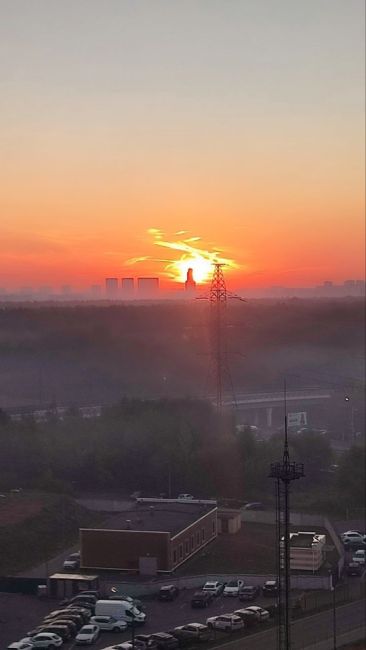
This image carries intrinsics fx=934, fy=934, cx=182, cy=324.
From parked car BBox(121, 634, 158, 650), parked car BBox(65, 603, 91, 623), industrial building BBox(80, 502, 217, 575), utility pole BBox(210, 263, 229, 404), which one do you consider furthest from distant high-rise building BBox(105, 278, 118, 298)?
parked car BBox(121, 634, 158, 650)

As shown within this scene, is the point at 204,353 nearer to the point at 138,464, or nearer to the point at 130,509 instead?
the point at 138,464

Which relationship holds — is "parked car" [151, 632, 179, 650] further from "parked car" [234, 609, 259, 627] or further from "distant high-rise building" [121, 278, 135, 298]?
"distant high-rise building" [121, 278, 135, 298]

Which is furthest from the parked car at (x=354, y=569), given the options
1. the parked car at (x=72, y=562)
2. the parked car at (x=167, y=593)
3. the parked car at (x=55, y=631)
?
the parked car at (x=55, y=631)

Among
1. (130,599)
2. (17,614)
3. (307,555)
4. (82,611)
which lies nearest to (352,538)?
(307,555)

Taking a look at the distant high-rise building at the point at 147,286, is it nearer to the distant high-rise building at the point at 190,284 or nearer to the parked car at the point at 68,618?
the distant high-rise building at the point at 190,284

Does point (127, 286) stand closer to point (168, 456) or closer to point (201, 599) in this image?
point (168, 456)

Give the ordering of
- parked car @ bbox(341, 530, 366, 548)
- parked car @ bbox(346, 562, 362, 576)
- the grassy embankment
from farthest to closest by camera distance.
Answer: parked car @ bbox(341, 530, 366, 548)
parked car @ bbox(346, 562, 362, 576)
the grassy embankment
